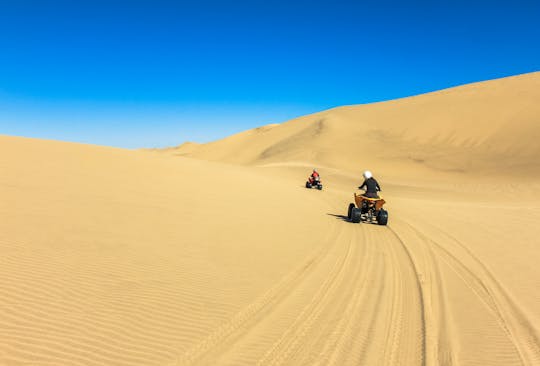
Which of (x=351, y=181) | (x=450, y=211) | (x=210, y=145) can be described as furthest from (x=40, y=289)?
(x=210, y=145)

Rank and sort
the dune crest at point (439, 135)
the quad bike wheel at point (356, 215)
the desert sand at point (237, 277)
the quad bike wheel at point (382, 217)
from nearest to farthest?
the desert sand at point (237, 277)
the quad bike wheel at point (382, 217)
the quad bike wheel at point (356, 215)
the dune crest at point (439, 135)

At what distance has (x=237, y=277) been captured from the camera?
5.90 m

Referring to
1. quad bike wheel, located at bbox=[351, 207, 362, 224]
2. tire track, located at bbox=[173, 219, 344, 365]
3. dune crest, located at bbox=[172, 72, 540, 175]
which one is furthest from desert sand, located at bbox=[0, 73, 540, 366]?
dune crest, located at bbox=[172, 72, 540, 175]

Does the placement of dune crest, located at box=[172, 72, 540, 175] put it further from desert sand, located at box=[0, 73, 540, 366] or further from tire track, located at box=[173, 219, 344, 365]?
tire track, located at box=[173, 219, 344, 365]

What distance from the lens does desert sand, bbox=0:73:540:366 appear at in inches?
151

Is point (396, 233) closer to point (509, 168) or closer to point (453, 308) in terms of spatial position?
point (453, 308)

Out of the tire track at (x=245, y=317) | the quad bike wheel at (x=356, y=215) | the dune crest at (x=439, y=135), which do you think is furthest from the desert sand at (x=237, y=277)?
the dune crest at (x=439, y=135)

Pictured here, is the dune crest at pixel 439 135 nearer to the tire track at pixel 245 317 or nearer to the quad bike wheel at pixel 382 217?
the quad bike wheel at pixel 382 217

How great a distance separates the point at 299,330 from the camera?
4.25m

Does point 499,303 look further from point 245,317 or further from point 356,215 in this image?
point 356,215

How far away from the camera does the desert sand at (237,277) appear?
383 centimetres

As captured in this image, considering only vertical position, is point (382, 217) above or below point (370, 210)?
below

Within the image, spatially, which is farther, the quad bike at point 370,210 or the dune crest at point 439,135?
the dune crest at point 439,135

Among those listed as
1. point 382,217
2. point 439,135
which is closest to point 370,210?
point 382,217
